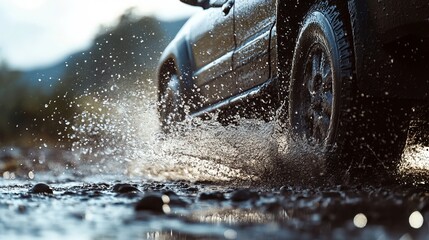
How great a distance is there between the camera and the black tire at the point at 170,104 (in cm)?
721

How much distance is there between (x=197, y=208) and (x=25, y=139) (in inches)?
719

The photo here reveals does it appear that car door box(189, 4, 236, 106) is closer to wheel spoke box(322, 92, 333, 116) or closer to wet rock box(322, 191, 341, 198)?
wheel spoke box(322, 92, 333, 116)

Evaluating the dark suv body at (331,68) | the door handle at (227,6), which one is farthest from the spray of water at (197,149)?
the door handle at (227,6)

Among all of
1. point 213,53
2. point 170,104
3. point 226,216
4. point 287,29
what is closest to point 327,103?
point 287,29

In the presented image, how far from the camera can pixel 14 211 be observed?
9.62 ft

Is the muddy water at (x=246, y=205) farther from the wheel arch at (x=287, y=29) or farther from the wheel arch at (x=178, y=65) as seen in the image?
the wheel arch at (x=178, y=65)

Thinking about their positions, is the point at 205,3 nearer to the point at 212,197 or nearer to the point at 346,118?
the point at 346,118

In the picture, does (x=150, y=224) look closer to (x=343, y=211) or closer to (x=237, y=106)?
(x=343, y=211)

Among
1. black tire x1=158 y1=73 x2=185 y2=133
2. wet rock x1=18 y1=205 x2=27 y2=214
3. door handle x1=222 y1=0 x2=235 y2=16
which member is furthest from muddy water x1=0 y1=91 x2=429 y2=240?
black tire x1=158 y1=73 x2=185 y2=133

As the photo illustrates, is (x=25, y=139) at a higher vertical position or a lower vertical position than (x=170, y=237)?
higher

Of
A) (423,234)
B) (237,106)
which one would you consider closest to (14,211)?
(423,234)

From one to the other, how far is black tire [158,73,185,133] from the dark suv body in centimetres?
108

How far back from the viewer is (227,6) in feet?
18.7

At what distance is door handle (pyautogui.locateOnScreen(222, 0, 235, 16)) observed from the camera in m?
5.64
